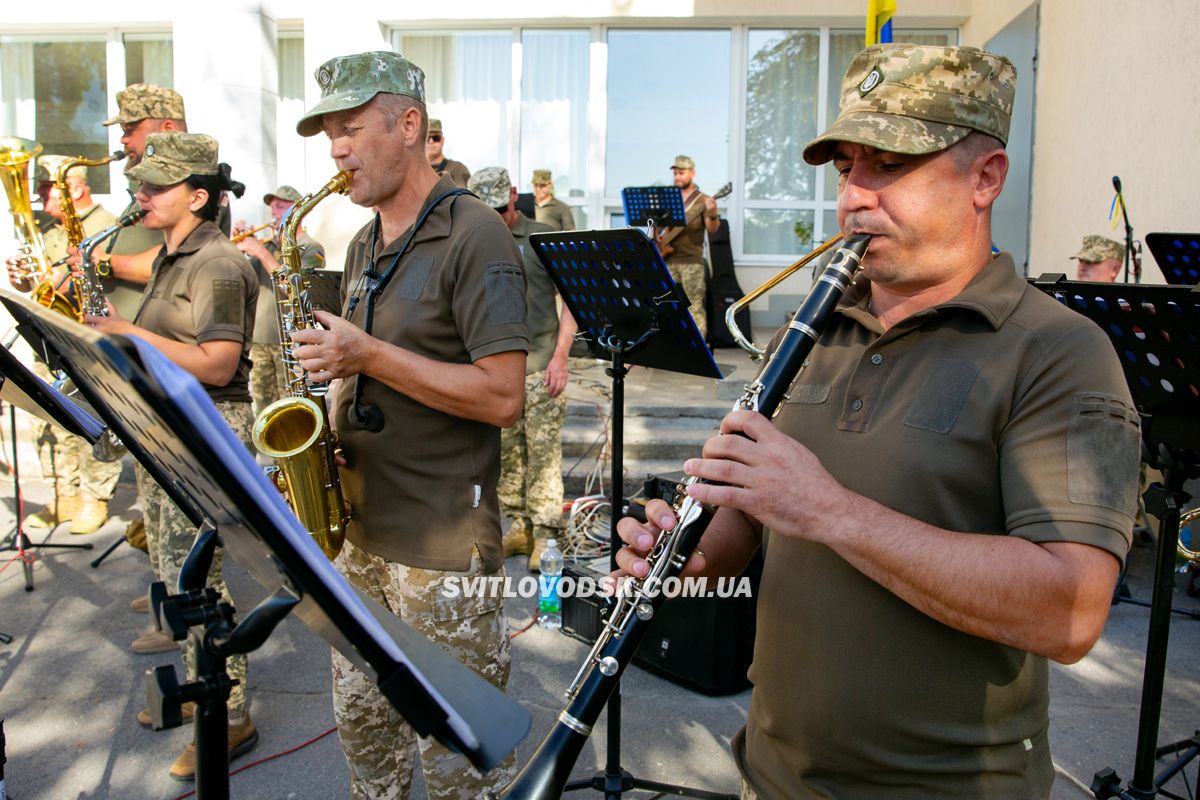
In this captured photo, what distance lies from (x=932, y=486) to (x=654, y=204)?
820cm

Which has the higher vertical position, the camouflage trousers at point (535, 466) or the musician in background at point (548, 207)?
the musician in background at point (548, 207)

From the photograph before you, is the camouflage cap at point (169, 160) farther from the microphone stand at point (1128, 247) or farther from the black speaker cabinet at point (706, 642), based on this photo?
the microphone stand at point (1128, 247)

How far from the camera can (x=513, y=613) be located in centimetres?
522

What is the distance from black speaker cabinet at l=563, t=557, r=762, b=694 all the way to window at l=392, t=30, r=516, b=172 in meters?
9.58

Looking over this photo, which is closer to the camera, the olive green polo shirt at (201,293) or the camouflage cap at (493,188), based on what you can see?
the olive green polo shirt at (201,293)

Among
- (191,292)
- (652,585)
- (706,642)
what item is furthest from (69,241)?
(652,585)

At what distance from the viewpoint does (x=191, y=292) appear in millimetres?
3652

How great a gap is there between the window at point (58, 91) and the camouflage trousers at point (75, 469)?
7716mm

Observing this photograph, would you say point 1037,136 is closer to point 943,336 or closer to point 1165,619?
point 1165,619

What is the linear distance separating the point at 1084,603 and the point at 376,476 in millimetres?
1846

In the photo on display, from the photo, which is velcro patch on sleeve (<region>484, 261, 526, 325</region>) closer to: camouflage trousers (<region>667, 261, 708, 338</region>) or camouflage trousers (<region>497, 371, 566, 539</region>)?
camouflage trousers (<region>497, 371, 566, 539</region>)

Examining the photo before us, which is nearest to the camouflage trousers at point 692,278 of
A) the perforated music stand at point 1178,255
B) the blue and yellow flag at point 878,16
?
the blue and yellow flag at point 878,16

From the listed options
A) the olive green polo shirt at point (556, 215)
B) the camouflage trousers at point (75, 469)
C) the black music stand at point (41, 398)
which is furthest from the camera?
the olive green polo shirt at point (556, 215)

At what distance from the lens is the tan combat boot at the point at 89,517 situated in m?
6.51
